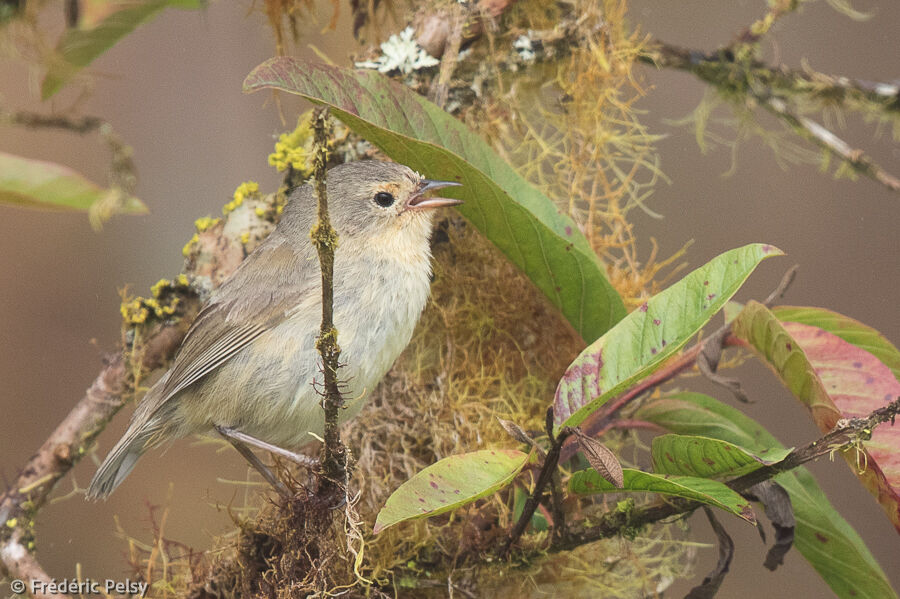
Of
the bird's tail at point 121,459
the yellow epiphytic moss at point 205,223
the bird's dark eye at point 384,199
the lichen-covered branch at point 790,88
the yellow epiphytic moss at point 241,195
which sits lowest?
the bird's tail at point 121,459

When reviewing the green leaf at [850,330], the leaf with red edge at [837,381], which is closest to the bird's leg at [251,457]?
the leaf with red edge at [837,381]

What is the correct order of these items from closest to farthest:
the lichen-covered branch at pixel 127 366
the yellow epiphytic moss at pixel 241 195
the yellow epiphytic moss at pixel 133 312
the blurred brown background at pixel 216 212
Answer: the lichen-covered branch at pixel 127 366
the yellow epiphytic moss at pixel 133 312
the yellow epiphytic moss at pixel 241 195
the blurred brown background at pixel 216 212

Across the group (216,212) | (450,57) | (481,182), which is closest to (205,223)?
(216,212)

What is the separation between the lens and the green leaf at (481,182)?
6.98 feet

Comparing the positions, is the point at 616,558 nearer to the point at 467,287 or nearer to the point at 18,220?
the point at 467,287

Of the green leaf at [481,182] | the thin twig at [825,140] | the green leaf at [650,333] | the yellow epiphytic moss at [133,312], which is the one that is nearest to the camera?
the green leaf at [650,333]

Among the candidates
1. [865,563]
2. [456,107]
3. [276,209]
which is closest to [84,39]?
[276,209]

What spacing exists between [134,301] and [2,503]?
29.2 inches

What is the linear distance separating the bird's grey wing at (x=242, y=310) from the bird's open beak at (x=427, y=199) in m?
0.36

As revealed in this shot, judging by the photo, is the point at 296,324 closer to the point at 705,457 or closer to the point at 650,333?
the point at 650,333

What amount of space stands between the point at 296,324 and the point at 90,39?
0.94 metres

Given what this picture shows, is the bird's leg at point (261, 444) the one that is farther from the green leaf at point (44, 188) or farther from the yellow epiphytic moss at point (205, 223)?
the green leaf at point (44, 188)

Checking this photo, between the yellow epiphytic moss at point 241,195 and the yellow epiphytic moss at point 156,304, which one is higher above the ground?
the yellow epiphytic moss at point 241,195

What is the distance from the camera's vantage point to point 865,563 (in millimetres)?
2230
